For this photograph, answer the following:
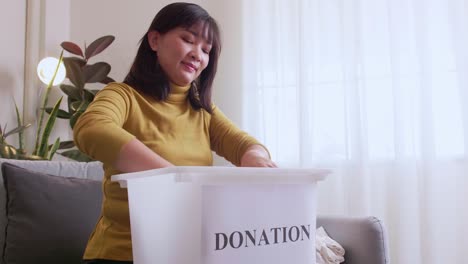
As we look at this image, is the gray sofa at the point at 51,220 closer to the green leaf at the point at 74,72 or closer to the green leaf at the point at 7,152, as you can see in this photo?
the green leaf at the point at 7,152

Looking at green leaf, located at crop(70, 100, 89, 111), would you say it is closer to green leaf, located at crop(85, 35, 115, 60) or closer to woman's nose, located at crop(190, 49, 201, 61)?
green leaf, located at crop(85, 35, 115, 60)

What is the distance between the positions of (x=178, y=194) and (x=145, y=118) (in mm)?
317

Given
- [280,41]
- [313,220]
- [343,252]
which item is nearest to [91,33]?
[280,41]

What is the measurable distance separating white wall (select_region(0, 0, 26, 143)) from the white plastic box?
211cm

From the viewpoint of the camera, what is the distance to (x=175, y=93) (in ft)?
3.53

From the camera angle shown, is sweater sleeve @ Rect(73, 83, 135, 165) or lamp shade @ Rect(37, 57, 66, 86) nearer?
sweater sleeve @ Rect(73, 83, 135, 165)

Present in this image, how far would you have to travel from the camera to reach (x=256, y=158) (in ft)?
3.35

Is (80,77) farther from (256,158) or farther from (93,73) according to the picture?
(256,158)

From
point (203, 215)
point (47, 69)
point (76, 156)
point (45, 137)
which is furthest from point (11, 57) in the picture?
point (203, 215)

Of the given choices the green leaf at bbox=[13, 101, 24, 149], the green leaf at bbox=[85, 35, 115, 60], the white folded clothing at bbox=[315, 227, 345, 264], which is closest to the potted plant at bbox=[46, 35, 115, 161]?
the green leaf at bbox=[85, 35, 115, 60]

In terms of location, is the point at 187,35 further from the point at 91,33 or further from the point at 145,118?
the point at 91,33

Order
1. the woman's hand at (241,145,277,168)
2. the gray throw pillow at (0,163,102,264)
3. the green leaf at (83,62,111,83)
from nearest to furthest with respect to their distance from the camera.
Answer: the woman's hand at (241,145,277,168), the gray throw pillow at (0,163,102,264), the green leaf at (83,62,111,83)

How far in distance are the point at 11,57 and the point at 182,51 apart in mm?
1936

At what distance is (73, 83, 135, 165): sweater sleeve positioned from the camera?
2.66ft
